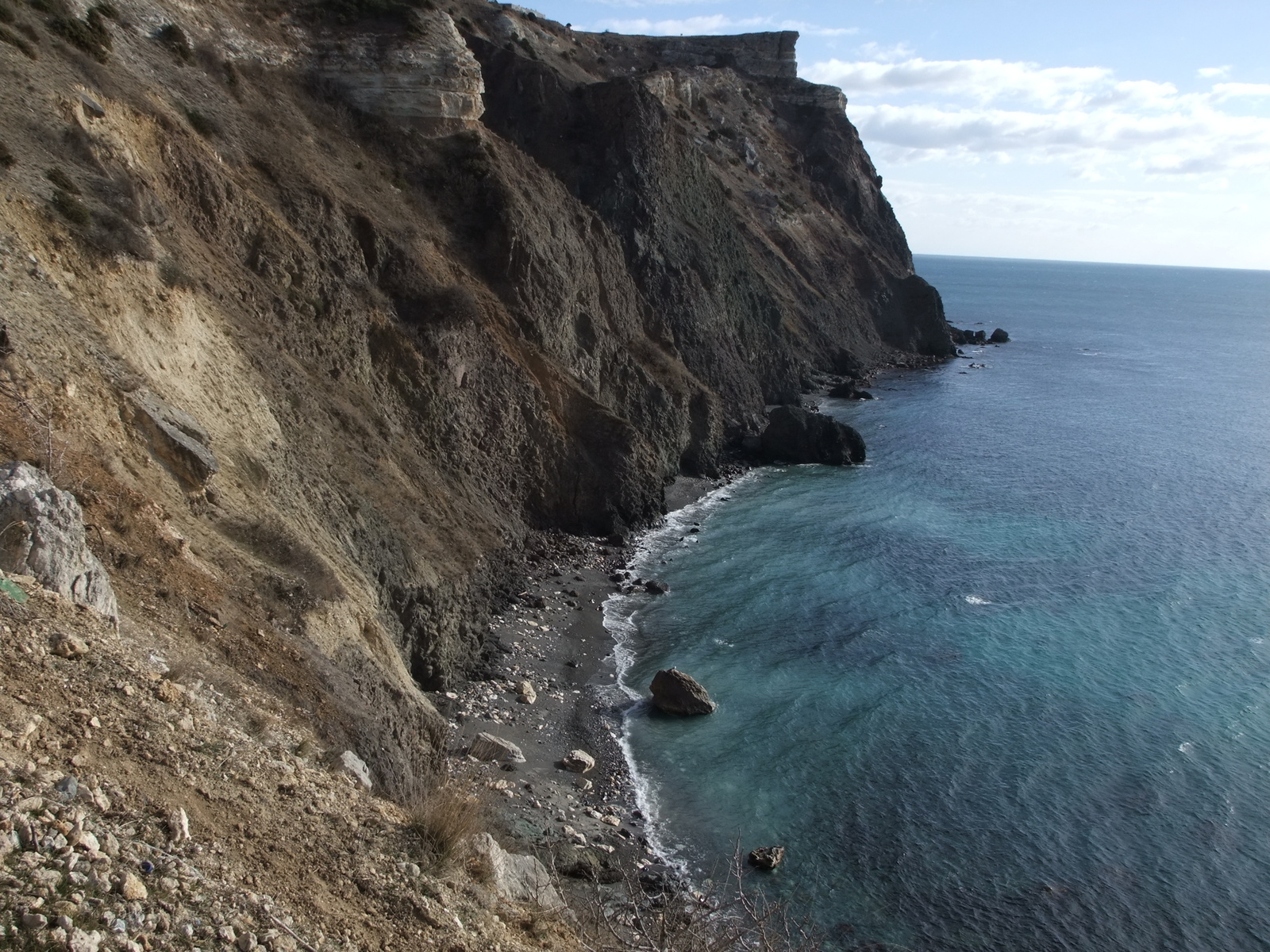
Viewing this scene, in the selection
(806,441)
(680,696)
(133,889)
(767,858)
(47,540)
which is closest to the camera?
(133,889)

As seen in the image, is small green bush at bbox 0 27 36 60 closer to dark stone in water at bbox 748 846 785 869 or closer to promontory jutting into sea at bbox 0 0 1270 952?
promontory jutting into sea at bbox 0 0 1270 952

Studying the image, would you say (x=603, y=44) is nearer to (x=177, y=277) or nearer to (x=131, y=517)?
(x=177, y=277)

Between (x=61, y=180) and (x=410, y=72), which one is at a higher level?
(x=410, y=72)

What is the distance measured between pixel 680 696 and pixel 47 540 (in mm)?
21167

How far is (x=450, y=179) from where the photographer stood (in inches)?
1956

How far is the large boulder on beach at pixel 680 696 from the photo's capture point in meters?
32.1

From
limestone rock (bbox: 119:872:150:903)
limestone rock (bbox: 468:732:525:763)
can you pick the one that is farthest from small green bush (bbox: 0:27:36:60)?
limestone rock (bbox: 119:872:150:903)

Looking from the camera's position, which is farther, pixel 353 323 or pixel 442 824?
pixel 353 323

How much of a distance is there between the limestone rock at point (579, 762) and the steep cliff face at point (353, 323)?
17.5 feet

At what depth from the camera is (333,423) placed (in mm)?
33875

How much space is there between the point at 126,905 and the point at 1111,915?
23.1m

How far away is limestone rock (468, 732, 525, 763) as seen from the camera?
27.9m

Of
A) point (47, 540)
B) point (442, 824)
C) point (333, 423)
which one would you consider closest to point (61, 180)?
point (333, 423)

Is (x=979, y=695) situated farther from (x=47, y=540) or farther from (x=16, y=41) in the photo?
(x=16, y=41)
